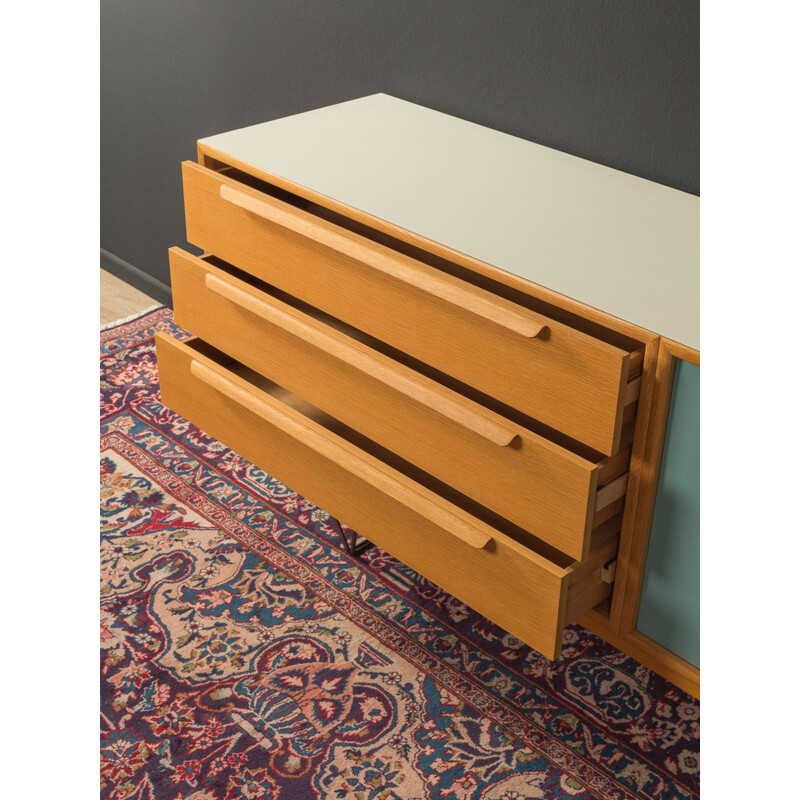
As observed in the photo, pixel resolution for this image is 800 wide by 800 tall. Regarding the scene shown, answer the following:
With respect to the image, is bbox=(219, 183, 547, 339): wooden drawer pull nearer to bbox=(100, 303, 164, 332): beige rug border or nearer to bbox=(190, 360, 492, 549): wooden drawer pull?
bbox=(190, 360, 492, 549): wooden drawer pull

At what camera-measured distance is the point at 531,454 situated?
3.78 ft

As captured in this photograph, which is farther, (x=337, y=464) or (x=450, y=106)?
(x=450, y=106)

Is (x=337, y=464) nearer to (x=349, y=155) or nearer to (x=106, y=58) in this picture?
(x=349, y=155)

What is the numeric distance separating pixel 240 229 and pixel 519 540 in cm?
65

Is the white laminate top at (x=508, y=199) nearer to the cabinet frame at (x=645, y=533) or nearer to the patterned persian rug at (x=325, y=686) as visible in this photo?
the cabinet frame at (x=645, y=533)

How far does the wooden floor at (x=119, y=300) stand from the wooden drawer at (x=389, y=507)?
93 cm

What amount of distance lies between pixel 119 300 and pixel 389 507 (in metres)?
1.51

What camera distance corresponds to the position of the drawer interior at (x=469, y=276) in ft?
3.74

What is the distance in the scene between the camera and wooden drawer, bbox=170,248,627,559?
1.15 m

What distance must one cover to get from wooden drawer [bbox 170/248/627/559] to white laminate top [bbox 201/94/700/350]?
0.18 metres

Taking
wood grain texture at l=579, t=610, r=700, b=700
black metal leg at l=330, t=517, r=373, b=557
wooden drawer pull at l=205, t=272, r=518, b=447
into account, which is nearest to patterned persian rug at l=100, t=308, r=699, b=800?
black metal leg at l=330, t=517, r=373, b=557
